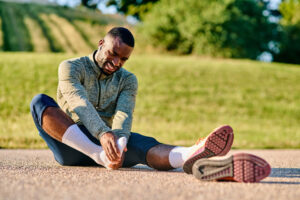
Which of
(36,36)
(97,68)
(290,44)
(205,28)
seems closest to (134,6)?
(36,36)

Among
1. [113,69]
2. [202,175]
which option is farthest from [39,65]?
[202,175]

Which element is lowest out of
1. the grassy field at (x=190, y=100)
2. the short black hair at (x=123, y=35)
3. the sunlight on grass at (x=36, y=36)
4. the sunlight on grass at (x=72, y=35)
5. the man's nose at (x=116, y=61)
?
the sunlight on grass at (x=36, y=36)

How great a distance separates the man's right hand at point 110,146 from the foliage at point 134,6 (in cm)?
2690

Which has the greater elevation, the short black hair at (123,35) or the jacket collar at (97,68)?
the short black hair at (123,35)

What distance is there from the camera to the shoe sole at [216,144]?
2486 millimetres

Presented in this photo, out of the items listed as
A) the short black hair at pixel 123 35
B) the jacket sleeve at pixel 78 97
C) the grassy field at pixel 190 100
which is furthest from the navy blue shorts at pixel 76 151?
the grassy field at pixel 190 100

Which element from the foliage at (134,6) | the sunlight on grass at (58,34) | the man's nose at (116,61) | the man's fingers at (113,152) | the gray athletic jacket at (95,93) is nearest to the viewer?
the man's fingers at (113,152)

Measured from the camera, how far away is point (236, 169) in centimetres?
229

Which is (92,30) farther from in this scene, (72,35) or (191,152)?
(191,152)

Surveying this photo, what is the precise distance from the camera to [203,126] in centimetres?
898

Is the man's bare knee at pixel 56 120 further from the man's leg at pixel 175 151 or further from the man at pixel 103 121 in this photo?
the man's leg at pixel 175 151

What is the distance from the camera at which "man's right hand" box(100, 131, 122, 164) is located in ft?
8.47

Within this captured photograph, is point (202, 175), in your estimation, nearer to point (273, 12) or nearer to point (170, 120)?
point (170, 120)

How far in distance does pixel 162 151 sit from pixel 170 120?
646 centimetres
